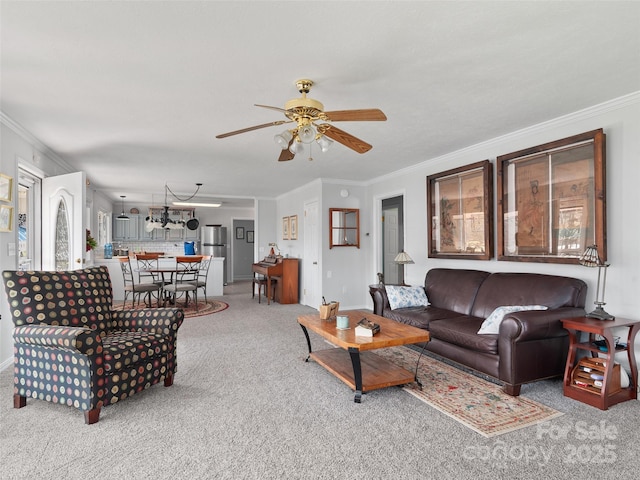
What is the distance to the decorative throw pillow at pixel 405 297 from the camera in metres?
4.34

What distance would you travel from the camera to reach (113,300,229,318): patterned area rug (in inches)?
250

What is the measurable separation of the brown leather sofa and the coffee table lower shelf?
0.61 metres

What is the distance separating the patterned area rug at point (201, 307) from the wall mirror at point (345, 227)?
2.43 m

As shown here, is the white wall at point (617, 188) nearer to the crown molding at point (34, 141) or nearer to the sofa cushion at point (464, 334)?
the sofa cushion at point (464, 334)

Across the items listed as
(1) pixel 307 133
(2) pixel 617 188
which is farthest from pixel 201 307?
(2) pixel 617 188

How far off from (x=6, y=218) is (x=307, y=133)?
3022 millimetres

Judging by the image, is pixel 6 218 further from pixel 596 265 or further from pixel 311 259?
pixel 596 265

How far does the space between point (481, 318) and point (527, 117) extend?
1.98m

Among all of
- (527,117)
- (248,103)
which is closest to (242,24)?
(248,103)

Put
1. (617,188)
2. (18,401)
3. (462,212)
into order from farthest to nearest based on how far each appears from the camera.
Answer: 1. (462,212)
2. (617,188)
3. (18,401)

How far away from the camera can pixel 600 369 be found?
8.98 feet

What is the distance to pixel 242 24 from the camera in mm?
2014

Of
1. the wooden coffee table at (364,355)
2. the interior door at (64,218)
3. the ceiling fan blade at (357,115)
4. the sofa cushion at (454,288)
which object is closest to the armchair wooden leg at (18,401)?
the interior door at (64,218)

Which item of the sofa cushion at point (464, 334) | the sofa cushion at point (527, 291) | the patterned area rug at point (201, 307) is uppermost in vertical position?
the sofa cushion at point (527, 291)
